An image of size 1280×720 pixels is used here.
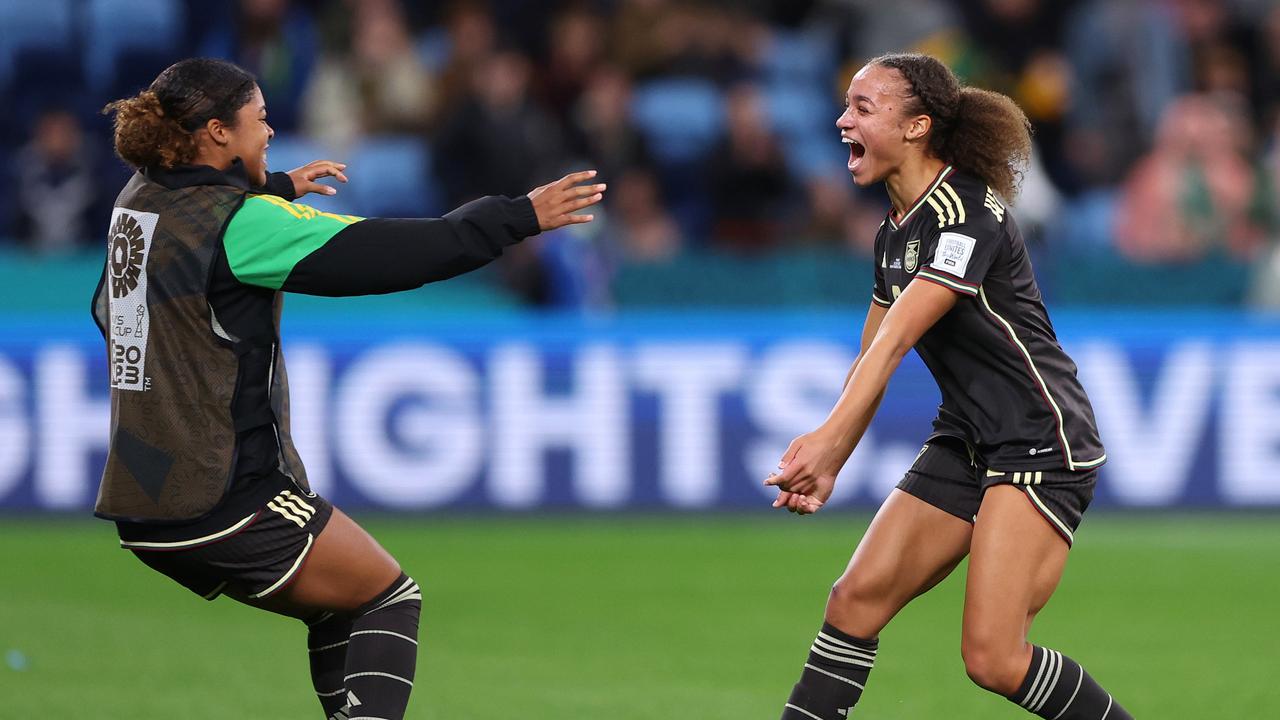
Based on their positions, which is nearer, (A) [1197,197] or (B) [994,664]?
(B) [994,664]

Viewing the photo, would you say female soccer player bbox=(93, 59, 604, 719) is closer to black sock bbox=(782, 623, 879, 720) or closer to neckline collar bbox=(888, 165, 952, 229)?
neckline collar bbox=(888, 165, 952, 229)

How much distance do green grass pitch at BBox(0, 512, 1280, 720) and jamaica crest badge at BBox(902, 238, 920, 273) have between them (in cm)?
201

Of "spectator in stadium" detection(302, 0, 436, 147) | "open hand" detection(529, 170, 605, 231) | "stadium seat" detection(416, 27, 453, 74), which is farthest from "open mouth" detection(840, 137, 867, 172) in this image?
"stadium seat" detection(416, 27, 453, 74)

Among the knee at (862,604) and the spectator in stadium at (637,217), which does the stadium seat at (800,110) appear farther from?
the knee at (862,604)

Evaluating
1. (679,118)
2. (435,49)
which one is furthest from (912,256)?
(435,49)

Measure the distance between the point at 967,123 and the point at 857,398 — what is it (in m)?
0.83

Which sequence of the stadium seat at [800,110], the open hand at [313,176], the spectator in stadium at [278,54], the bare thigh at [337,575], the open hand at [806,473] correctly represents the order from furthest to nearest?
the stadium seat at [800,110] → the spectator in stadium at [278,54] → the open hand at [313,176] → the bare thigh at [337,575] → the open hand at [806,473]

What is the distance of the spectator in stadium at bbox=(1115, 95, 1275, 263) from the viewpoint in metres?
12.0

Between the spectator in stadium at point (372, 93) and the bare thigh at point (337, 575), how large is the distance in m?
8.50

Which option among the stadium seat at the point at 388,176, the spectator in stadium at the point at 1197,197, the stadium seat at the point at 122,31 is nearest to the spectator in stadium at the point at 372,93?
the stadium seat at the point at 388,176

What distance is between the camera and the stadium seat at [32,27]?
13.6m

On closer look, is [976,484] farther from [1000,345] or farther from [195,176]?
[195,176]

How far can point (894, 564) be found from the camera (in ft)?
15.5

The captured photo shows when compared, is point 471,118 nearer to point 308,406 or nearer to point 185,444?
point 308,406
